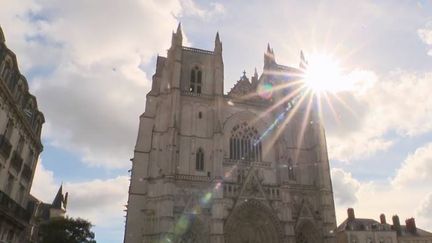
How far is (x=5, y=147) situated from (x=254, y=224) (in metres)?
18.0

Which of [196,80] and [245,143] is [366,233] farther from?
[196,80]

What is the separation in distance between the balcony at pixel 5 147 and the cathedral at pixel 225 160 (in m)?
11.6

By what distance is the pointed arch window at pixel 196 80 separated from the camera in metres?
33.0

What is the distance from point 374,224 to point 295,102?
1767 centimetres

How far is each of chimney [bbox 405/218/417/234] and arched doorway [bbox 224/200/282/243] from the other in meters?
23.6

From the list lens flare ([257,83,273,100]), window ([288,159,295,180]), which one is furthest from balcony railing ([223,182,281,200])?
lens flare ([257,83,273,100])

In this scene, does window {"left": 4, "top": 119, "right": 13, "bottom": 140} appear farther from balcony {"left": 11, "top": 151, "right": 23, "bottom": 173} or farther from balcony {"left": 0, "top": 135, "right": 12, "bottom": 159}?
balcony {"left": 11, "top": 151, "right": 23, "bottom": 173}

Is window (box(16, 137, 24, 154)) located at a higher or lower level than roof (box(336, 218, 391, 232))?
lower

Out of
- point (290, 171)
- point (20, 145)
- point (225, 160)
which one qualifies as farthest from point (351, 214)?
point (20, 145)

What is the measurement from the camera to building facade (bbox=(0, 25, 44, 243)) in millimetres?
15555

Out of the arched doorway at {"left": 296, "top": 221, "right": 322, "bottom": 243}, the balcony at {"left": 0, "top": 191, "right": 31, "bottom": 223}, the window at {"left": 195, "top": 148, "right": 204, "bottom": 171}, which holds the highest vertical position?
the window at {"left": 195, "top": 148, "right": 204, "bottom": 171}

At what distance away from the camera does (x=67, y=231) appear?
26.8 m

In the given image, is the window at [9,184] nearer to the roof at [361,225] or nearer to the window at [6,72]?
the window at [6,72]

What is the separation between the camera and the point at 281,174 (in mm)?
29625
